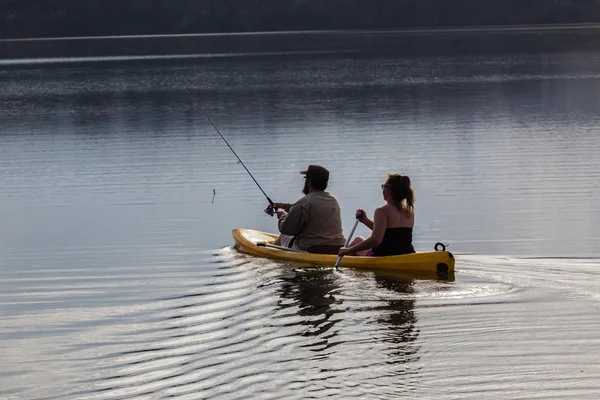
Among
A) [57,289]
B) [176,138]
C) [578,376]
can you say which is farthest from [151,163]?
[578,376]

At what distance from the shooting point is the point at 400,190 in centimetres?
1075

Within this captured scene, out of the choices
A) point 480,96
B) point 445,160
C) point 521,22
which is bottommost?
point 445,160

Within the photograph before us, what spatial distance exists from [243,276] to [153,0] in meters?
134

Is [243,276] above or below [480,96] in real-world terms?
below

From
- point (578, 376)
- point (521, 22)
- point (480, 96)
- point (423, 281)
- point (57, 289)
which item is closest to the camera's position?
point (578, 376)

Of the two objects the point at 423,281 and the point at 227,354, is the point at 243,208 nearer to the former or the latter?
the point at 423,281

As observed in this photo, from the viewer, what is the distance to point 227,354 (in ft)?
27.0

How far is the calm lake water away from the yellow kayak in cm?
16

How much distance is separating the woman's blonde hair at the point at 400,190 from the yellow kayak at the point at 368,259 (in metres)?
0.48

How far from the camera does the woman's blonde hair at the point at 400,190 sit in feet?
35.3

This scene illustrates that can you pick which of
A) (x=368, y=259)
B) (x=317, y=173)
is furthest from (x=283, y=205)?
(x=368, y=259)

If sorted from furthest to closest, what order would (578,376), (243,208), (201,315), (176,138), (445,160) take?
(176,138) < (445,160) < (243,208) < (201,315) < (578,376)

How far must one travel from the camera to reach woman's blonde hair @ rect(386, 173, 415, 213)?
35.3 feet

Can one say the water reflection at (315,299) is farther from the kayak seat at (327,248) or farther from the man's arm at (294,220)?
the man's arm at (294,220)
